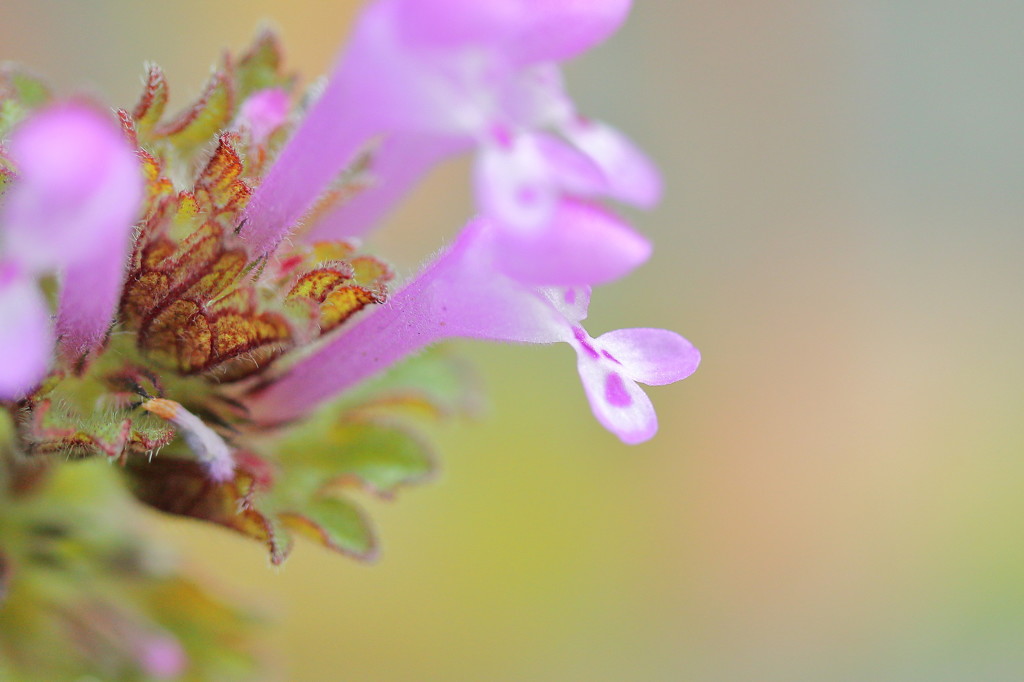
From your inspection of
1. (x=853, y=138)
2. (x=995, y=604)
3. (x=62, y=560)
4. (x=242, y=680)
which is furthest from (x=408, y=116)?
(x=853, y=138)

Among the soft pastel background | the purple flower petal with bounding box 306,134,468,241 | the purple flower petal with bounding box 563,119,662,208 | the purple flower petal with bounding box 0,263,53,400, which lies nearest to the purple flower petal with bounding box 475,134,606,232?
the purple flower petal with bounding box 563,119,662,208

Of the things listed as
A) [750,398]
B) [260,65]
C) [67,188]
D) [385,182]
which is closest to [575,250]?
[67,188]

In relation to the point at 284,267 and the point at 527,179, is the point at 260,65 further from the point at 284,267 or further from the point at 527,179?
the point at 527,179

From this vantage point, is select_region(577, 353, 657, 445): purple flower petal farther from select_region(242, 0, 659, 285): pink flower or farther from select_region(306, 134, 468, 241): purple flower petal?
select_region(306, 134, 468, 241): purple flower petal

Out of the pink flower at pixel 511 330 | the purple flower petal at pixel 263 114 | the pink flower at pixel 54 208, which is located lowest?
the pink flower at pixel 54 208

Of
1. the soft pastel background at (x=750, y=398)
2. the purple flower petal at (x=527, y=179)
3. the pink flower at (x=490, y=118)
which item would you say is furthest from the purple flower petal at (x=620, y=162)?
the soft pastel background at (x=750, y=398)

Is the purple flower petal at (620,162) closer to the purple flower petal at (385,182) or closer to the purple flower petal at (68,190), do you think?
the purple flower petal at (385,182)
